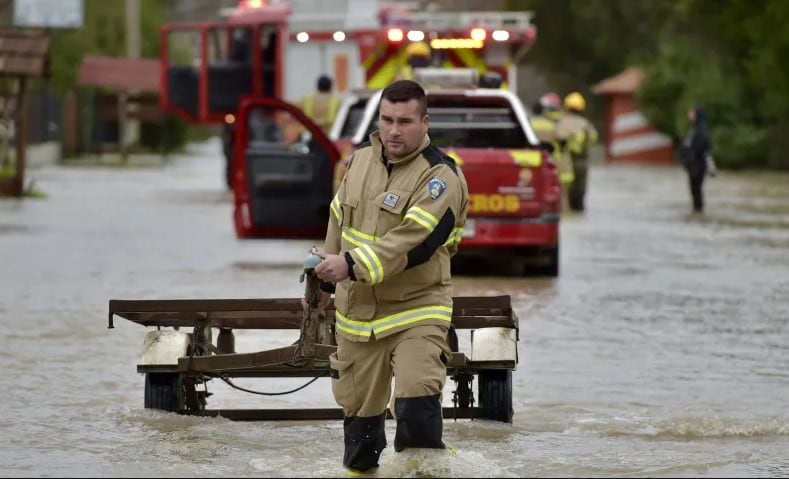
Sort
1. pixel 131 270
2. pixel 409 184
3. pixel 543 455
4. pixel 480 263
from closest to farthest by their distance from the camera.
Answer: pixel 409 184
pixel 543 455
pixel 131 270
pixel 480 263

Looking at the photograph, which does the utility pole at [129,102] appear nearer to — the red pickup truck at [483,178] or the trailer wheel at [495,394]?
the red pickup truck at [483,178]

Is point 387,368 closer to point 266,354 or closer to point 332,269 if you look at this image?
point 332,269

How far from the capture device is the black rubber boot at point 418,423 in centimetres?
712

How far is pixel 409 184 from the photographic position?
7.12m

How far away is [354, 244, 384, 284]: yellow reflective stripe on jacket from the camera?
6883 mm

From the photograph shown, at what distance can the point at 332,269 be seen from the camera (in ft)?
22.4

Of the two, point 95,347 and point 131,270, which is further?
point 131,270

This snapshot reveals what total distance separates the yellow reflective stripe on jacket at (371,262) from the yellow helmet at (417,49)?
1690cm

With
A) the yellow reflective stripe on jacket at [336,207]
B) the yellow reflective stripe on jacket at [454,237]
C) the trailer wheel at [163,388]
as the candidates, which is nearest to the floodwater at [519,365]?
the trailer wheel at [163,388]

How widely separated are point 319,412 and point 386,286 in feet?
5.48

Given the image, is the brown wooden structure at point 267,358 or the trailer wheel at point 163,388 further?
the trailer wheel at point 163,388

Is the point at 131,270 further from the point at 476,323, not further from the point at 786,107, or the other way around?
the point at 786,107

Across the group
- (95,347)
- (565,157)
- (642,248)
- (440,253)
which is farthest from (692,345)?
(565,157)

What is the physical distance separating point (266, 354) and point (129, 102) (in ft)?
159
